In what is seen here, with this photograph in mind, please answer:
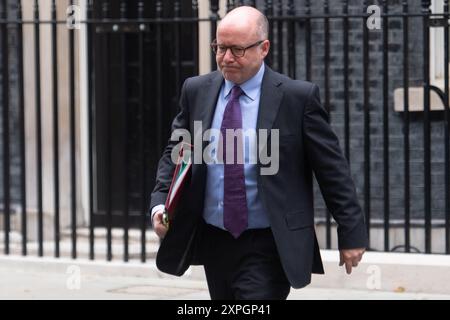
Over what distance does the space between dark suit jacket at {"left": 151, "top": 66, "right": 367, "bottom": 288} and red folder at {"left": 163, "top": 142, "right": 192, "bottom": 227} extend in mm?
59

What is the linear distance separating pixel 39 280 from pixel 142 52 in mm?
1985

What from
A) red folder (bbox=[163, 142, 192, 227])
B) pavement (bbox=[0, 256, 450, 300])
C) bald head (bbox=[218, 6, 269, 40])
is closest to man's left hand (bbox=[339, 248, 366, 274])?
red folder (bbox=[163, 142, 192, 227])

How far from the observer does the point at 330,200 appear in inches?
186

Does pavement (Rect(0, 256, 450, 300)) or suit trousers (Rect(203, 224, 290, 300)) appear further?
pavement (Rect(0, 256, 450, 300))

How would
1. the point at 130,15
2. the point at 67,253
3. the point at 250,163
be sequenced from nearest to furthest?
the point at 250,163, the point at 67,253, the point at 130,15

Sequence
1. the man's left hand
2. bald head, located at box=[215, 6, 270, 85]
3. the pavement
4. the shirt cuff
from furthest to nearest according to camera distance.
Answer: the pavement → the shirt cuff → the man's left hand → bald head, located at box=[215, 6, 270, 85]

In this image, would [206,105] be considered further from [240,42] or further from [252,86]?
[240,42]

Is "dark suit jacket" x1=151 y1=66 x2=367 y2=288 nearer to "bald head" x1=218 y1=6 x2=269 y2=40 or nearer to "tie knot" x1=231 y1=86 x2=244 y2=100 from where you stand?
"tie knot" x1=231 y1=86 x2=244 y2=100

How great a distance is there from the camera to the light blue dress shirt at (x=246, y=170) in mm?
4656

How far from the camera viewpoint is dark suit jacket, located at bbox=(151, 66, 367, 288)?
4641 millimetres

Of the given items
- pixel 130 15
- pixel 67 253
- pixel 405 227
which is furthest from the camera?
pixel 130 15

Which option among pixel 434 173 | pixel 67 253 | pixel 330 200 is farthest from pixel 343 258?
pixel 67 253

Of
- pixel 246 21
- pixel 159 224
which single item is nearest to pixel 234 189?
pixel 159 224
